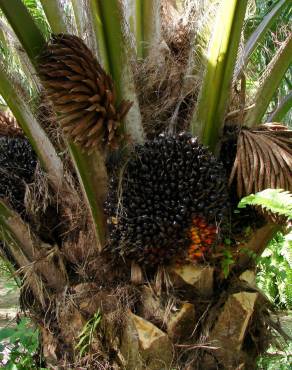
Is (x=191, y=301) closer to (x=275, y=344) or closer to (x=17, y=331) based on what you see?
(x=275, y=344)

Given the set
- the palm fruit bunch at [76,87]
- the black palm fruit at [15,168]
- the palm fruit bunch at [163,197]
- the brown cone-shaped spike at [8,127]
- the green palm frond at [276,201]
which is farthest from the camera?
the brown cone-shaped spike at [8,127]

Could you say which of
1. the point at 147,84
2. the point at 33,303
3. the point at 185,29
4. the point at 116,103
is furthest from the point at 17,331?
the point at 185,29

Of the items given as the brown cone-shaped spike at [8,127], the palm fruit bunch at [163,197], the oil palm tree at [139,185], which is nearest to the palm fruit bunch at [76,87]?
the oil palm tree at [139,185]

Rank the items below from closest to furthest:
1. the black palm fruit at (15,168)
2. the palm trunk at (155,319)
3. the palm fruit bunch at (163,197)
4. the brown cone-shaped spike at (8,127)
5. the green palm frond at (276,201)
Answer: the green palm frond at (276,201), the palm fruit bunch at (163,197), the palm trunk at (155,319), the black palm fruit at (15,168), the brown cone-shaped spike at (8,127)

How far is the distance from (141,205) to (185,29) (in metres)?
0.97

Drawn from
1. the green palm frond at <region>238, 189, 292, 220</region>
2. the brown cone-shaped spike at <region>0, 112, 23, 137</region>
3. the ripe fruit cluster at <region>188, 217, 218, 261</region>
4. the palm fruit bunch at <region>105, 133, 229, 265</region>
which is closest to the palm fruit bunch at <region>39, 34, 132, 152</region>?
the palm fruit bunch at <region>105, 133, 229, 265</region>

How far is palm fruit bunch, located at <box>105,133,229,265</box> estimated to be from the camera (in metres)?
1.60

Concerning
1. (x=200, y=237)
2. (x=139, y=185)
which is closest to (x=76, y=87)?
(x=139, y=185)

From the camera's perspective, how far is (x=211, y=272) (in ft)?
5.90

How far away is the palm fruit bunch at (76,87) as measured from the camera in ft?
4.88

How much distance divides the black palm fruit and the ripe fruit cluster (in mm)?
770

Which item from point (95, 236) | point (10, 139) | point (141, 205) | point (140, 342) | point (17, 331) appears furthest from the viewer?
point (10, 139)

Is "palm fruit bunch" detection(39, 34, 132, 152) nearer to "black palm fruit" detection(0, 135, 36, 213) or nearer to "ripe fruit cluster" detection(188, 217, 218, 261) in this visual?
"ripe fruit cluster" detection(188, 217, 218, 261)

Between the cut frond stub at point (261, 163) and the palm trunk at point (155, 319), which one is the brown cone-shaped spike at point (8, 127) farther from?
the cut frond stub at point (261, 163)
